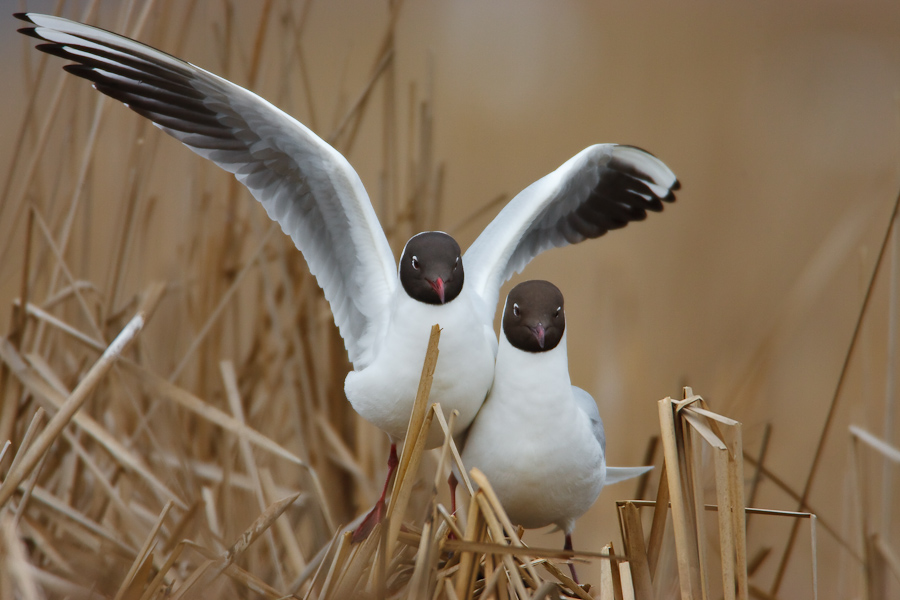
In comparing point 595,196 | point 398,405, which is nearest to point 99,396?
point 398,405

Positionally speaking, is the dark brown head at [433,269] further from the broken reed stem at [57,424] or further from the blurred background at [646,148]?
the blurred background at [646,148]

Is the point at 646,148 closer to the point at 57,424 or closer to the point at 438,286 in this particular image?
the point at 438,286

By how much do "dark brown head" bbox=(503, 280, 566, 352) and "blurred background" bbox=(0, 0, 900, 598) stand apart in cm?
65

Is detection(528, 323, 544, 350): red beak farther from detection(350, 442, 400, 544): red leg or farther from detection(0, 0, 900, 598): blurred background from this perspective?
detection(0, 0, 900, 598): blurred background

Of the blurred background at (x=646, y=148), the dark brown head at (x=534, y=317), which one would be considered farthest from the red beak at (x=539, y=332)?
the blurred background at (x=646, y=148)

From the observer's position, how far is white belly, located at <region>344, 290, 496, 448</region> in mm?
1808

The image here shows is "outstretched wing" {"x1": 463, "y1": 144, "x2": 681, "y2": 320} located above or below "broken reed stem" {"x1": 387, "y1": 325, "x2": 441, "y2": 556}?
above

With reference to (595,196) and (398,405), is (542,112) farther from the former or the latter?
(398,405)

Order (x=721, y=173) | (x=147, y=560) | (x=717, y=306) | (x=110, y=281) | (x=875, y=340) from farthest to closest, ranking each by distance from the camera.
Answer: (x=721, y=173) < (x=717, y=306) < (x=875, y=340) < (x=110, y=281) < (x=147, y=560)

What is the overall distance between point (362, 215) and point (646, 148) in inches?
112

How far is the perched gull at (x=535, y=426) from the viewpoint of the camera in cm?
Result: 175

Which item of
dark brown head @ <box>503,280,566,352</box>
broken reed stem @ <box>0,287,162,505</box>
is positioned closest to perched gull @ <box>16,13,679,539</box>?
dark brown head @ <box>503,280,566,352</box>

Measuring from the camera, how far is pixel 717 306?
3.91 m

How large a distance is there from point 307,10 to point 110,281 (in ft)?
3.11
